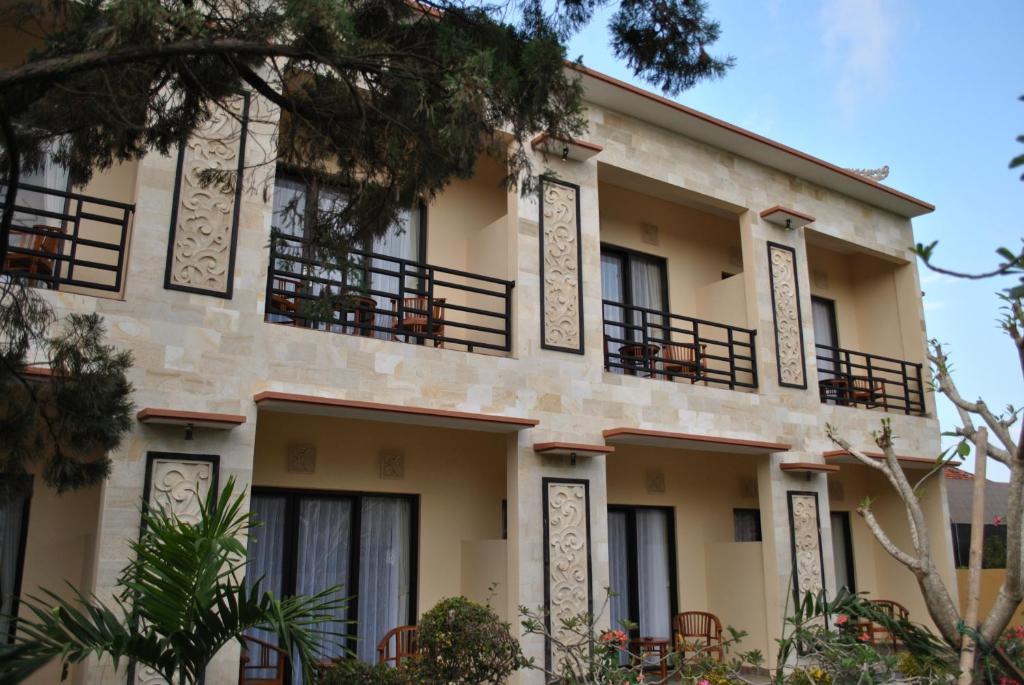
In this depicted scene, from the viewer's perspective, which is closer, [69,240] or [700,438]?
[69,240]

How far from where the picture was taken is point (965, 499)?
16688 mm

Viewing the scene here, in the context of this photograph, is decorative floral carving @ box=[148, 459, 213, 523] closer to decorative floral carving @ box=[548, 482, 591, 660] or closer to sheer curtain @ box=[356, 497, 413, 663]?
sheer curtain @ box=[356, 497, 413, 663]

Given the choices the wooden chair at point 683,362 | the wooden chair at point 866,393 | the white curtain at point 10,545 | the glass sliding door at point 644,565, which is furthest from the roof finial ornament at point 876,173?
the white curtain at point 10,545

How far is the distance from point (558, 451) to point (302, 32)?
553 cm

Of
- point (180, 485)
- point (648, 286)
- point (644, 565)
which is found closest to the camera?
point (180, 485)

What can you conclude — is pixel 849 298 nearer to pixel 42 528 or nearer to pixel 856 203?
pixel 856 203

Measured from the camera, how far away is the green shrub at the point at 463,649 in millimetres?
6773

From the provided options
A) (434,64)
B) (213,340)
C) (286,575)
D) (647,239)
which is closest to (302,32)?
(434,64)

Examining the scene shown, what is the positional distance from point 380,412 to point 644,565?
4.82 m

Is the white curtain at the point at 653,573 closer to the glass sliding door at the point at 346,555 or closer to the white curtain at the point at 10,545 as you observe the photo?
the glass sliding door at the point at 346,555

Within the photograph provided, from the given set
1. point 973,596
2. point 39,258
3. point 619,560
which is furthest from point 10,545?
point 973,596

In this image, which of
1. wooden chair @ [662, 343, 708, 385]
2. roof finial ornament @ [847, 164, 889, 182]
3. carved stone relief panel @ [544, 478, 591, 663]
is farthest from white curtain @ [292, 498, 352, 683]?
roof finial ornament @ [847, 164, 889, 182]

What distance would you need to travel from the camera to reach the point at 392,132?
5.32 meters

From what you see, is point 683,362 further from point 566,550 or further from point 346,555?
point 346,555
